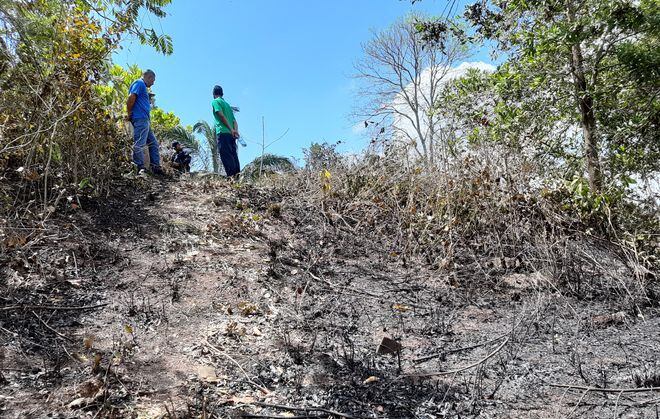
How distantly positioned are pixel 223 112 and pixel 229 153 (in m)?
0.60

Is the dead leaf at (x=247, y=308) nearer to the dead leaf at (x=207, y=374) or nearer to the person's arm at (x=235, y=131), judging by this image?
the dead leaf at (x=207, y=374)

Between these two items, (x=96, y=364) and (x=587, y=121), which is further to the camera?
(x=587, y=121)

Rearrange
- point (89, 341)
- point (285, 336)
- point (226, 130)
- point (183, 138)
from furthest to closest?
point (183, 138)
point (226, 130)
point (285, 336)
point (89, 341)

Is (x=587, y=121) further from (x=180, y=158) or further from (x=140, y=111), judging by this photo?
(x=180, y=158)

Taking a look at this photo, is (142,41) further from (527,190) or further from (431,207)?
(527,190)

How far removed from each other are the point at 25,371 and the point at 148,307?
85cm

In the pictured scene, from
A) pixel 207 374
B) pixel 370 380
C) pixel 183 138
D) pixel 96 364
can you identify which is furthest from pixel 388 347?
pixel 183 138

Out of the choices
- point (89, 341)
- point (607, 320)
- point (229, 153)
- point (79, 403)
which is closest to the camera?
point (79, 403)

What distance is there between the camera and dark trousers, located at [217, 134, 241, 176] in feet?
20.7

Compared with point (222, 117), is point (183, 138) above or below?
above

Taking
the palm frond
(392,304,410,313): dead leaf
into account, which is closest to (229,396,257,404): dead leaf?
(392,304,410,313): dead leaf

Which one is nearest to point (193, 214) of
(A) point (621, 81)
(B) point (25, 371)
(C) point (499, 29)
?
(B) point (25, 371)

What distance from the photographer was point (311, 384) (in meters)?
2.40

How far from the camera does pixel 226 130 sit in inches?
246
